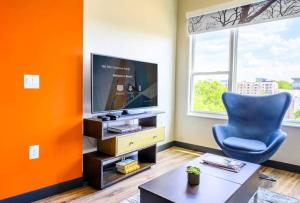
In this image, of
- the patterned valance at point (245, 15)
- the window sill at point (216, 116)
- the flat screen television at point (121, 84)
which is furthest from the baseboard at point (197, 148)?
the patterned valance at point (245, 15)

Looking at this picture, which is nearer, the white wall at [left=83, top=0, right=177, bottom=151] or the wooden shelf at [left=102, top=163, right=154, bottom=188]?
the wooden shelf at [left=102, top=163, right=154, bottom=188]

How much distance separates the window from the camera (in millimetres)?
3092

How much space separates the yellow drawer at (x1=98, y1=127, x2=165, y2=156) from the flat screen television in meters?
0.36

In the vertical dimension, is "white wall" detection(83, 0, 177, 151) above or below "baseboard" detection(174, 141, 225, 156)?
above

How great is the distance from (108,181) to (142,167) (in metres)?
0.58

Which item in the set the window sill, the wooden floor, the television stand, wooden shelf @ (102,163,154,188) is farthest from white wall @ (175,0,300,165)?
wooden shelf @ (102,163,154,188)

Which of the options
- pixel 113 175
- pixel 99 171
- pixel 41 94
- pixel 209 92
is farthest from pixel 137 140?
pixel 209 92

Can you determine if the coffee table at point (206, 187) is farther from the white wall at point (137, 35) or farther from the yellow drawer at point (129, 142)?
the white wall at point (137, 35)

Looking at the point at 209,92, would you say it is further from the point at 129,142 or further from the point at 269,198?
the point at 269,198

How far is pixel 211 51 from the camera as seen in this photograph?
385cm

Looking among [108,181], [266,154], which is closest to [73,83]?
[108,181]

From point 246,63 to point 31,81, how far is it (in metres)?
3.02

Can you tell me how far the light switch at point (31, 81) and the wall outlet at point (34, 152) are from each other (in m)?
0.57

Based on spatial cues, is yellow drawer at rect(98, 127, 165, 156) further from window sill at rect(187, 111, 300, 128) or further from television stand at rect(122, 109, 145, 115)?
window sill at rect(187, 111, 300, 128)
